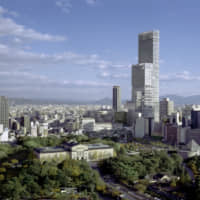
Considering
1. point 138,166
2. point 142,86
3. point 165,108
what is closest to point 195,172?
point 138,166

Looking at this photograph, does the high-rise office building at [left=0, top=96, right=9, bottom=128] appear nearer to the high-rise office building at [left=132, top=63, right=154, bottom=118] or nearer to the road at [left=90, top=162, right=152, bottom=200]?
the high-rise office building at [left=132, top=63, right=154, bottom=118]

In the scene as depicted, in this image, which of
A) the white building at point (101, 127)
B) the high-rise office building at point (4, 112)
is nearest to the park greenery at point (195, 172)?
the white building at point (101, 127)

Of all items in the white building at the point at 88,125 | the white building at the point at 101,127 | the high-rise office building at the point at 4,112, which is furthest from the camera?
the white building at the point at 88,125

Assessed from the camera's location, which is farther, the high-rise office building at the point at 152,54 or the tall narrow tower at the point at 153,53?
the tall narrow tower at the point at 153,53

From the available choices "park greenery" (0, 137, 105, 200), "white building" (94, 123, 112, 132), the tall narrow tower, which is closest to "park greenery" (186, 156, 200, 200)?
"park greenery" (0, 137, 105, 200)

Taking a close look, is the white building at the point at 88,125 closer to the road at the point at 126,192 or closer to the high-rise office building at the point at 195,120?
the high-rise office building at the point at 195,120

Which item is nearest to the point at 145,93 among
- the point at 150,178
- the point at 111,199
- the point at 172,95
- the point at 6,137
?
the point at 6,137

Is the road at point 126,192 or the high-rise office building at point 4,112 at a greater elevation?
the high-rise office building at point 4,112

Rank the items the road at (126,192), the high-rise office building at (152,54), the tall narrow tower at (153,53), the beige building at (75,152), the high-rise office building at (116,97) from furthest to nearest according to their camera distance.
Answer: the high-rise office building at (116,97) < the tall narrow tower at (153,53) < the high-rise office building at (152,54) < the beige building at (75,152) < the road at (126,192)

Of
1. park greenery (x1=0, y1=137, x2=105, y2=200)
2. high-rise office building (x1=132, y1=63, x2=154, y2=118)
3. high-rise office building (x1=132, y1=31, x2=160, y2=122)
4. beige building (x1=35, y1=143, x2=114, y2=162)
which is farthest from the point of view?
high-rise office building (x1=132, y1=31, x2=160, y2=122)
